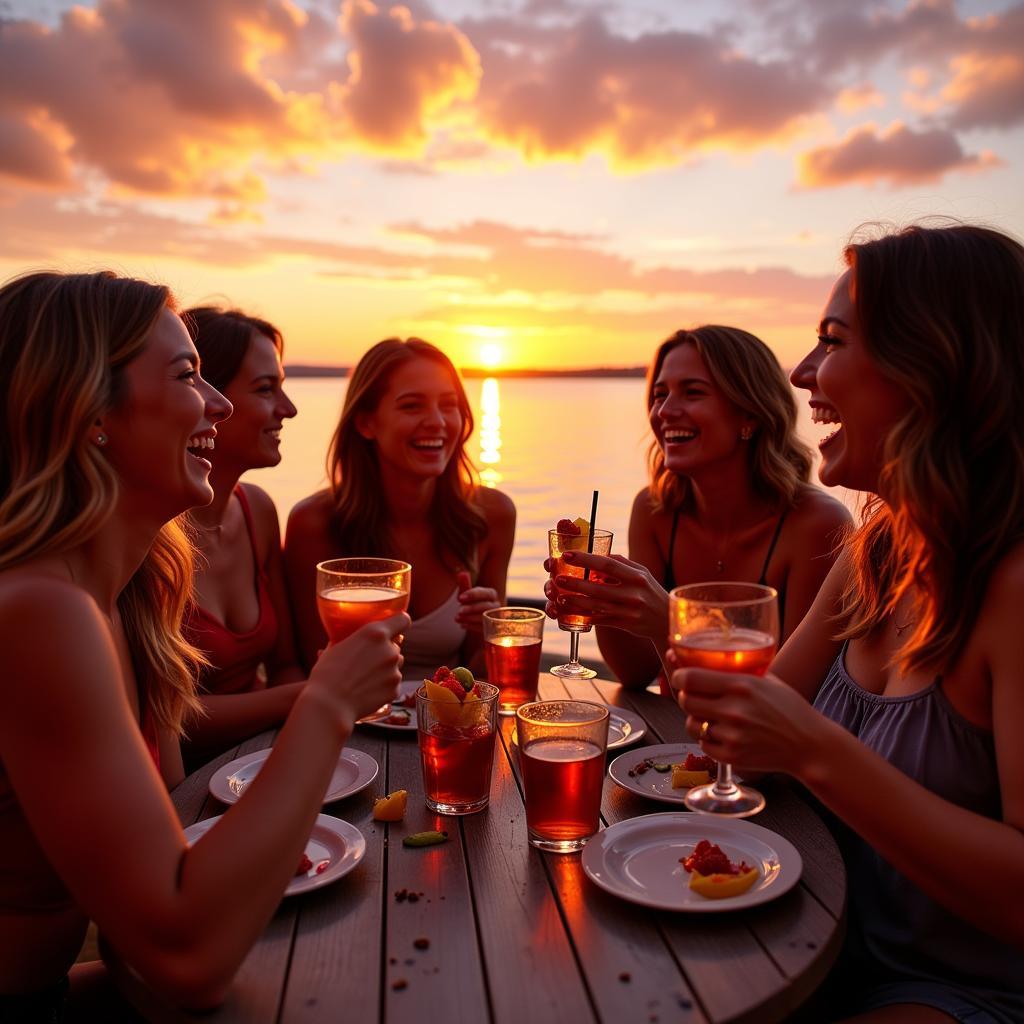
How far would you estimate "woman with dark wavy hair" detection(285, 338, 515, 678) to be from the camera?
4297 millimetres

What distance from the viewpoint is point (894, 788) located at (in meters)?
1.79

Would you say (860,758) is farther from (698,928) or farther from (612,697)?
(612,697)

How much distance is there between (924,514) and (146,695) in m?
1.96

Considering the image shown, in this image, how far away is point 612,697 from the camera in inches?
126

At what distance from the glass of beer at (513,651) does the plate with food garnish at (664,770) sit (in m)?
0.52

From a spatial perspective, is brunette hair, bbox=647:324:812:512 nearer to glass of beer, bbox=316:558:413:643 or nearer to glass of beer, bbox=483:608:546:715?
glass of beer, bbox=483:608:546:715

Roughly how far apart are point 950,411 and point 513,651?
1511mm

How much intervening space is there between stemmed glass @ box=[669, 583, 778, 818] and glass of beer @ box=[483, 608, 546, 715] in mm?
1151

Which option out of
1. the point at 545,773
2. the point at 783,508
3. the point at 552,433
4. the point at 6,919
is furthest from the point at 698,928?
the point at 552,433

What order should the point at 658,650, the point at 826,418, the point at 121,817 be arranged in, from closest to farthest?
the point at 121,817
the point at 826,418
the point at 658,650

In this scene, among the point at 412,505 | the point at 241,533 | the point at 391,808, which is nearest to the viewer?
the point at 391,808

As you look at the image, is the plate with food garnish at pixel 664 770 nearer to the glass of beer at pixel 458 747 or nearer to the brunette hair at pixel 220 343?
the glass of beer at pixel 458 747

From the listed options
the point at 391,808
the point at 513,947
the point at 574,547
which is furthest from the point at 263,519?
the point at 513,947

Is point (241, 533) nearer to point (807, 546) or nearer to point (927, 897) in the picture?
point (807, 546)
